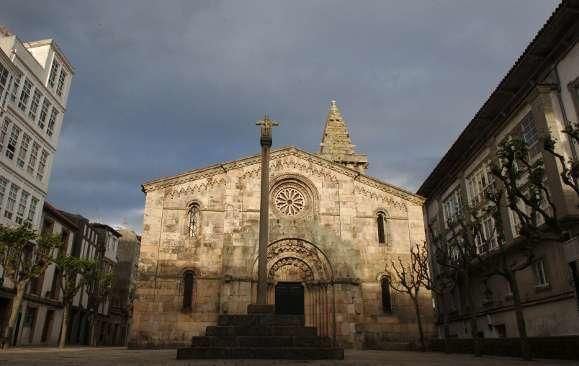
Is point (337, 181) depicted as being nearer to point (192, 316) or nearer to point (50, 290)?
point (192, 316)

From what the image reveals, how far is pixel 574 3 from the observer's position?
1788cm

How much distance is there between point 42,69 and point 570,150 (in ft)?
116

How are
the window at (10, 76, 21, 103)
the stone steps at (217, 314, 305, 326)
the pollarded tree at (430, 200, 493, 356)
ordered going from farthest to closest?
the window at (10, 76, 21, 103)
the pollarded tree at (430, 200, 493, 356)
the stone steps at (217, 314, 305, 326)

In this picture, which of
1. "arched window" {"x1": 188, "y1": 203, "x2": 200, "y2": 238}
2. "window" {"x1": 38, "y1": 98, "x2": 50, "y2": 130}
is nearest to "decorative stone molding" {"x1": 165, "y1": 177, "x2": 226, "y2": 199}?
"arched window" {"x1": 188, "y1": 203, "x2": 200, "y2": 238}

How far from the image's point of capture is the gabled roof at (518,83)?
1883 centimetres

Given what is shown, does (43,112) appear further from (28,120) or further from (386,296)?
(386,296)

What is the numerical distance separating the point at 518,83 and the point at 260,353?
19.6m

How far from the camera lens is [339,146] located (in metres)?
48.8

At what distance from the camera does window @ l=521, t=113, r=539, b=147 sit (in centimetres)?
2208

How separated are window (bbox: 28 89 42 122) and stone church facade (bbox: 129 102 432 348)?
499 inches

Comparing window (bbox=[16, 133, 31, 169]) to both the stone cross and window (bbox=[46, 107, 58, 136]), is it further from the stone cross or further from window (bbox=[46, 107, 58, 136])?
the stone cross

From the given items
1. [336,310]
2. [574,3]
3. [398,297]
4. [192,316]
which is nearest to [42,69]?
[192,316]

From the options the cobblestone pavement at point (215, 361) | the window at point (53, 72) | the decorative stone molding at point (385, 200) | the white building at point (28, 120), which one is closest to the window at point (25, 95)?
the white building at point (28, 120)

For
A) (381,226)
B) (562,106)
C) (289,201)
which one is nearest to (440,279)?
(381,226)
